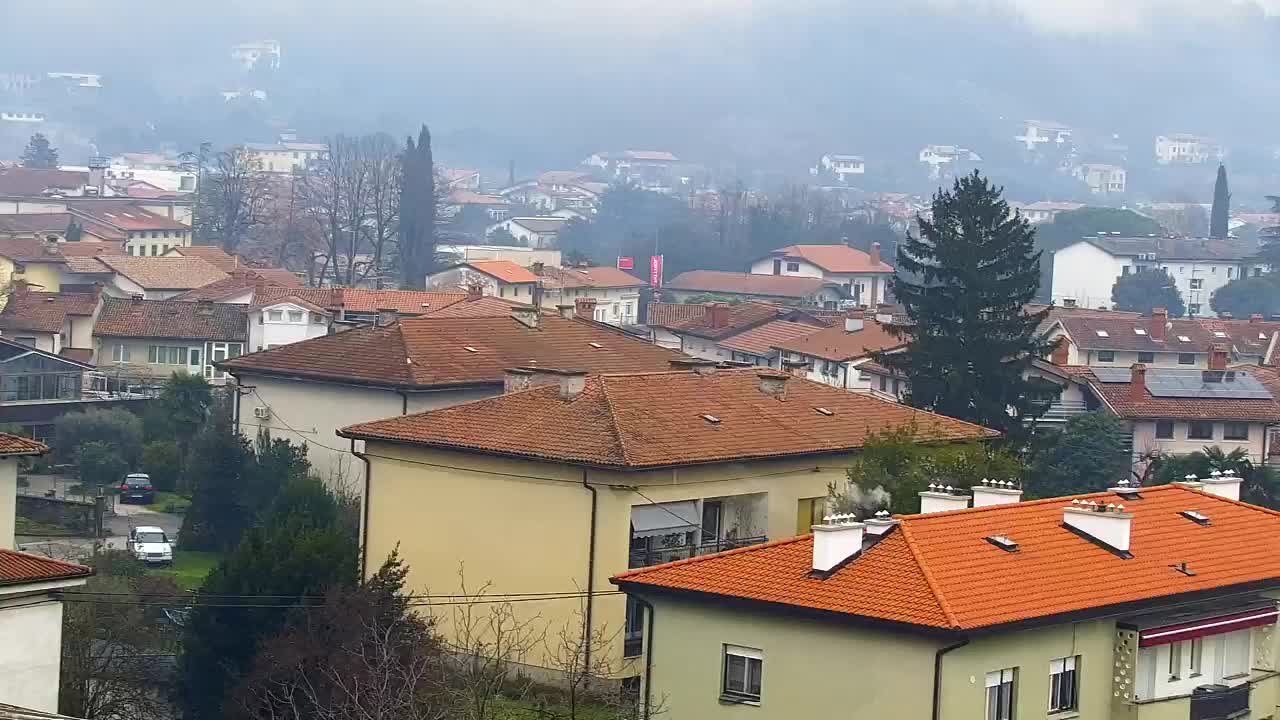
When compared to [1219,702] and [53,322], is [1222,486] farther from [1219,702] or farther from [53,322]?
[53,322]

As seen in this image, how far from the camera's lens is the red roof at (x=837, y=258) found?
353ft

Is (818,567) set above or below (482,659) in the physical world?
above

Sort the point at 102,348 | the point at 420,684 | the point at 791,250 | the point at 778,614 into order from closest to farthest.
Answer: the point at 778,614, the point at 420,684, the point at 102,348, the point at 791,250

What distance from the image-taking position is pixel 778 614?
18.3 m

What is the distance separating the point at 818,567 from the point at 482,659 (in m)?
6.68

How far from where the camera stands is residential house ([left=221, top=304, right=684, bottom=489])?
35219 mm

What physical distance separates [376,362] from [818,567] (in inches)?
722

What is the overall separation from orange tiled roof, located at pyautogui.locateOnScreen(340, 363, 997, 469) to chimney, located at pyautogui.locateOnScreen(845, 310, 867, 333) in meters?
34.7

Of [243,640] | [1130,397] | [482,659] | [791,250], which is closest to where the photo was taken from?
[243,640]

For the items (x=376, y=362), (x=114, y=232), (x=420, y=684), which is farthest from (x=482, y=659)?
(x=114, y=232)

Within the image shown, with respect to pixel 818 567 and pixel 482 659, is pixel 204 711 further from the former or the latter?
pixel 818 567

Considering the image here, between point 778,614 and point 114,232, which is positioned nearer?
point 778,614

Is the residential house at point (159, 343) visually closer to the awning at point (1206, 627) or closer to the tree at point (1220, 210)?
the awning at point (1206, 627)

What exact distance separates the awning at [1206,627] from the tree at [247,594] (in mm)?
7581
